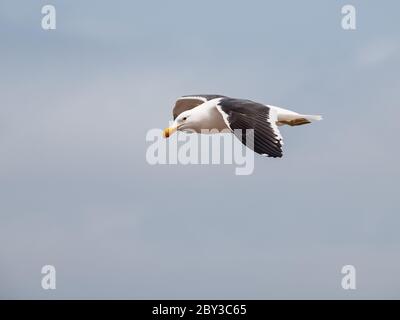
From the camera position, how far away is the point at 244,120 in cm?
1797

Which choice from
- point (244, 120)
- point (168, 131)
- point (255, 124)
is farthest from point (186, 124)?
point (255, 124)

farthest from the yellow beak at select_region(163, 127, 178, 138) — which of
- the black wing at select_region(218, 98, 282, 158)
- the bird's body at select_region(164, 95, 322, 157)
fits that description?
the black wing at select_region(218, 98, 282, 158)

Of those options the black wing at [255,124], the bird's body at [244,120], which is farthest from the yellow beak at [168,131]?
the black wing at [255,124]

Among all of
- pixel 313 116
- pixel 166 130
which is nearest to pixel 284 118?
pixel 313 116

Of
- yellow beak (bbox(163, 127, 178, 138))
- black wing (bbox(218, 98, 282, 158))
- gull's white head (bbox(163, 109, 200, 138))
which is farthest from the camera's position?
yellow beak (bbox(163, 127, 178, 138))

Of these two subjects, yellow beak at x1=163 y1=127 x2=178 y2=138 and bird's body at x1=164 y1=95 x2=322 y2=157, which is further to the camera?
yellow beak at x1=163 y1=127 x2=178 y2=138

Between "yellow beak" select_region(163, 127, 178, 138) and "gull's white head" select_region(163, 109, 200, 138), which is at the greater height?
"gull's white head" select_region(163, 109, 200, 138)

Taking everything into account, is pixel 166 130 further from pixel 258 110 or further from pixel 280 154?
pixel 280 154

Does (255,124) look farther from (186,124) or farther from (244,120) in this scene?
(186,124)

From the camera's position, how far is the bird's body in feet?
56.3

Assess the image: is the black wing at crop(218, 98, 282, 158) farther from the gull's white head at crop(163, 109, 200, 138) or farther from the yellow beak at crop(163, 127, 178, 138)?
the yellow beak at crop(163, 127, 178, 138)

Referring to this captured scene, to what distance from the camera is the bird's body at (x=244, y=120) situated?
17156 mm

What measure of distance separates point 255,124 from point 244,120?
254mm

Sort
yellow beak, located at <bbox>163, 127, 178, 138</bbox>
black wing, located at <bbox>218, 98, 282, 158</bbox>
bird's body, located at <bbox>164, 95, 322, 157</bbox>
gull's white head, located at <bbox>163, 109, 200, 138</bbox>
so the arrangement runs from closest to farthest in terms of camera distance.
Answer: black wing, located at <bbox>218, 98, 282, 158</bbox> < bird's body, located at <bbox>164, 95, 322, 157</bbox> < gull's white head, located at <bbox>163, 109, 200, 138</bbox> < yellow beak, located at <bbox>163, 127, 178, 138</bbox>
